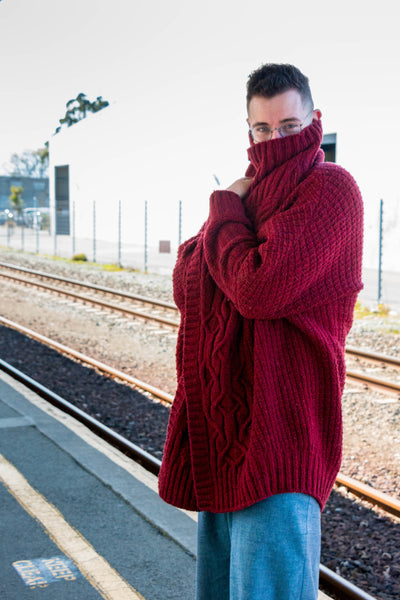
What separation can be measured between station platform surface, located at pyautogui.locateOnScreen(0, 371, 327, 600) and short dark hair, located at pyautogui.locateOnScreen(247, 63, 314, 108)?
2.20m

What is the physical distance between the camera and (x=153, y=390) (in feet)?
23.7

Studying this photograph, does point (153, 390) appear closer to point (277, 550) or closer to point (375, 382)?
point (375, 382)

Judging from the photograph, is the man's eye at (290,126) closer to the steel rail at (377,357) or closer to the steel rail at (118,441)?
the steel rail at (118,441)

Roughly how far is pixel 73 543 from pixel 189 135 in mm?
23118

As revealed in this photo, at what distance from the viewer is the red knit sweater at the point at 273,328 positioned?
1.63 metres

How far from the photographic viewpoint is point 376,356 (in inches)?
327

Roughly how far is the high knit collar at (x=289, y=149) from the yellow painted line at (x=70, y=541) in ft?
6.75

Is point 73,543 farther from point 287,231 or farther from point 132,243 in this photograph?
point 132,243

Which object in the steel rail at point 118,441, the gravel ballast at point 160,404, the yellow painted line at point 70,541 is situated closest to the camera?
the yellow painted line at point 70,541

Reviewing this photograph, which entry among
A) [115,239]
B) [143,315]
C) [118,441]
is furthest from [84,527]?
[115,239]

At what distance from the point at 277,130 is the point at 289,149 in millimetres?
67

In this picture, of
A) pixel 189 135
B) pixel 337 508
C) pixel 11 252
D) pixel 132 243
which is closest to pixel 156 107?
pixel 189 135

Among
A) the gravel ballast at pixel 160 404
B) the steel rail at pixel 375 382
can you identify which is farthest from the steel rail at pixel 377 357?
the steel rail at pixel 375 382

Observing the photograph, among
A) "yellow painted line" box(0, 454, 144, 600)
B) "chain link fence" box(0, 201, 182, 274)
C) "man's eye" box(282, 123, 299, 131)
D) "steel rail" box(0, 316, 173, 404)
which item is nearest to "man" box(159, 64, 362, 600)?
Result: "man's eye" box(282, 123, 299, 131)
